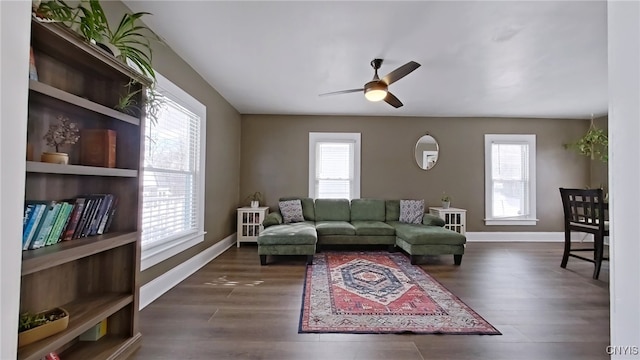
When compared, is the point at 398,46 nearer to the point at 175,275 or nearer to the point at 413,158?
the point at 413,158

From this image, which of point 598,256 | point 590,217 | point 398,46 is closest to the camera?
point 398,46

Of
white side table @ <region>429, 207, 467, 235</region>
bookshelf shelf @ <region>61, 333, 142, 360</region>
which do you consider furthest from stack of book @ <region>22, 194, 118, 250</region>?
white side table @ <region>429, 207, 467, 235</region>

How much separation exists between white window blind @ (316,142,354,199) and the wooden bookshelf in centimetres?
403

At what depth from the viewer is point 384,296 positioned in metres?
2.83

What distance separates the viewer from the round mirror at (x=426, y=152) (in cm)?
585

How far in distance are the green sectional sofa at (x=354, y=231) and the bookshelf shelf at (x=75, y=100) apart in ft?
8.06

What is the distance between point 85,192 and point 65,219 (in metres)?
0.37

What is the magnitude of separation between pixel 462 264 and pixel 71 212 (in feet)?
13.8

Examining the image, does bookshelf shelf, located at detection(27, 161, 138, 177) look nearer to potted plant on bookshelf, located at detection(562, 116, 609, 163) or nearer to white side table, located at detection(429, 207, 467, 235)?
white side table, located at detection(429, 207, 467, 235)

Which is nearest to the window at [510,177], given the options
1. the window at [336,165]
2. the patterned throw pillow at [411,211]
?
the patterned throw pillow at [411,211]

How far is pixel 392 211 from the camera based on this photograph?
5.36 metres

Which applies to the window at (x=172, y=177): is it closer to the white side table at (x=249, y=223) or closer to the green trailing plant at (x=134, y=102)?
the green trailing plant at (x=134, y=102)

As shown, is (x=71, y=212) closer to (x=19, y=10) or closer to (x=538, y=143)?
(x=19, y=10)

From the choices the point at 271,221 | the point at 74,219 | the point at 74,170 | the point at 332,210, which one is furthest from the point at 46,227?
the point at 332,210
